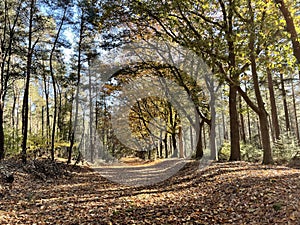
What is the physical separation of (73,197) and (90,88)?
1792 centimetres

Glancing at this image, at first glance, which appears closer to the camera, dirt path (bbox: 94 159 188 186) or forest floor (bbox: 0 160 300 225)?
forest floor (bbox: 0 160 300 225)

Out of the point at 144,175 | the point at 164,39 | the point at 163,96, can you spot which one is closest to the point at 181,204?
the point at 144,175

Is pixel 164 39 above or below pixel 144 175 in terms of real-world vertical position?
above

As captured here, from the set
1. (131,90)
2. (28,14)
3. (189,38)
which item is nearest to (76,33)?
(28,14)

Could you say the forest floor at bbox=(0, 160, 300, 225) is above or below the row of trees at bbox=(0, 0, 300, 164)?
below

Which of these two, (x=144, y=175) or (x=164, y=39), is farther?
(x=144, y=175)

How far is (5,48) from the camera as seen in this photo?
16594mm

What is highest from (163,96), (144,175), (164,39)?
(164,39)

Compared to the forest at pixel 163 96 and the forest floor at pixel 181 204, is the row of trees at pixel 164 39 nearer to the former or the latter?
the forest at pixel 163 96

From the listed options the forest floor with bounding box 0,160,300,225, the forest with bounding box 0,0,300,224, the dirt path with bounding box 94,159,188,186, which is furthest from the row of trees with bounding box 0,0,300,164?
the forest floor with bounding box 0,160,300,225

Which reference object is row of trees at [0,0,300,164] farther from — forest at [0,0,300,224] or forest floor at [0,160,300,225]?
forest floor at [0,160,300,225]

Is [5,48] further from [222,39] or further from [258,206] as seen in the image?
[258,206]

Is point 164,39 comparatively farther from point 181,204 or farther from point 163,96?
point 181,204

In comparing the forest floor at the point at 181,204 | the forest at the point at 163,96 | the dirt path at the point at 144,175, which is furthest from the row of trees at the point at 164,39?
the forest floor at the point at 181,204
